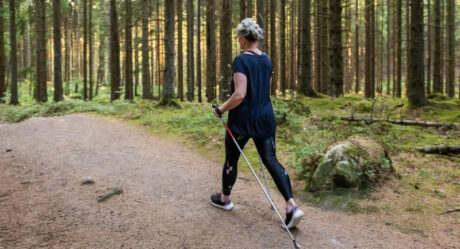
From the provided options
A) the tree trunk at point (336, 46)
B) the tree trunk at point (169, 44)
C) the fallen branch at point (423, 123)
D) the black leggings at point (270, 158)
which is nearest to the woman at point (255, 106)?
the black leggings at point (270, 158)

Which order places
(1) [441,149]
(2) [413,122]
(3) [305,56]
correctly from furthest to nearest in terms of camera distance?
(3) [305,56]
(2) [413,122]
(1) [441,149]

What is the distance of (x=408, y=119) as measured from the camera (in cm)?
935

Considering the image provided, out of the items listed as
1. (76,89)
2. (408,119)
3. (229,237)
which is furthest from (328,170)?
(76,89)

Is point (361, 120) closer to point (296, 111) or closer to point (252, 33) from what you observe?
point (296, 111)

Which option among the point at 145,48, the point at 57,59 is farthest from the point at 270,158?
the point at 57,59

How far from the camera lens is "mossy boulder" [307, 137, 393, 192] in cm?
495

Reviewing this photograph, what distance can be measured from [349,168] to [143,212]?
3.00m

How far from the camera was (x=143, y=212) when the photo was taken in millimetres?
4242

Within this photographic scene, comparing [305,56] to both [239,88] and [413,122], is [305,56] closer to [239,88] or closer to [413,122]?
[413,122]

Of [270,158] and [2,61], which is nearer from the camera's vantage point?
[270,158]

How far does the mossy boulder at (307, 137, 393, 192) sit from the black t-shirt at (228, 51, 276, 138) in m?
1.69

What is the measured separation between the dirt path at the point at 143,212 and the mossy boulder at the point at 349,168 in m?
0.60

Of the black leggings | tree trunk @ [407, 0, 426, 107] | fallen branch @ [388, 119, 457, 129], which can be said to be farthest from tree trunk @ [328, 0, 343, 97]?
the black leggings

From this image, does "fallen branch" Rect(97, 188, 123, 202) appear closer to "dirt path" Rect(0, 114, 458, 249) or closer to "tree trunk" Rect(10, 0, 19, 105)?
"dirt path" Rect(0, 114, 458, 249)
